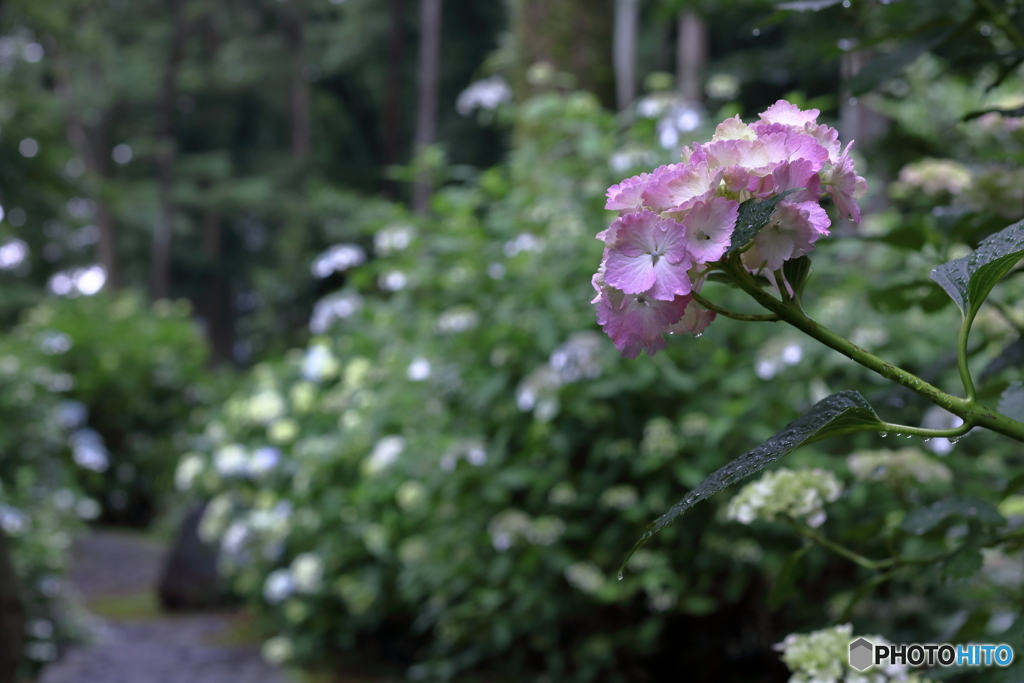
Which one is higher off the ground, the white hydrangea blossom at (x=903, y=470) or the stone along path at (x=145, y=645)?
the white hydrangea blossom at (x=903, y=470)

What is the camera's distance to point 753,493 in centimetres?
100

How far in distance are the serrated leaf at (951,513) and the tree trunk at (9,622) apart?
211 centimetres

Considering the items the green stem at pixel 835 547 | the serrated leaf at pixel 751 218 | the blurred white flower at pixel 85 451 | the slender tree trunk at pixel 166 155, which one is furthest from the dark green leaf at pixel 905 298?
the slender tree trunk at pixel 166 155

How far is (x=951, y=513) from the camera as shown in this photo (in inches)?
38.4

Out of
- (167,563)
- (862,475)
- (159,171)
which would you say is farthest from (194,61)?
(862,475)

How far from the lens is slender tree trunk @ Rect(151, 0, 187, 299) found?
17094 mm

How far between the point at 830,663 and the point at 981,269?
0.50 m

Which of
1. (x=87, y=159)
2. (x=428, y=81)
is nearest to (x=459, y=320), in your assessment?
(x=428, y=81)

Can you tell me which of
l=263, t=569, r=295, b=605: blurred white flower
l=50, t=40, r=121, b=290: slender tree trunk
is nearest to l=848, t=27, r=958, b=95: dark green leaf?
l=263, t=569, r=295, b=605: blurred white flower

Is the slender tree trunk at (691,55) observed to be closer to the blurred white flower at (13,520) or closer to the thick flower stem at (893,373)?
the blurred white flower at (13,520)

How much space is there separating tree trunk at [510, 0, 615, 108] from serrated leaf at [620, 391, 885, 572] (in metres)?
3.42

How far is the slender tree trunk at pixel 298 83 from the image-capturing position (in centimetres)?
1872

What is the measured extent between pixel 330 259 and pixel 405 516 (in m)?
1.11

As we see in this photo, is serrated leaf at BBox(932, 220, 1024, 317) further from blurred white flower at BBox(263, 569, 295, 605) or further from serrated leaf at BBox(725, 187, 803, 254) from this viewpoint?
blurred white flower at BBox(263, 569, 295, 605)
